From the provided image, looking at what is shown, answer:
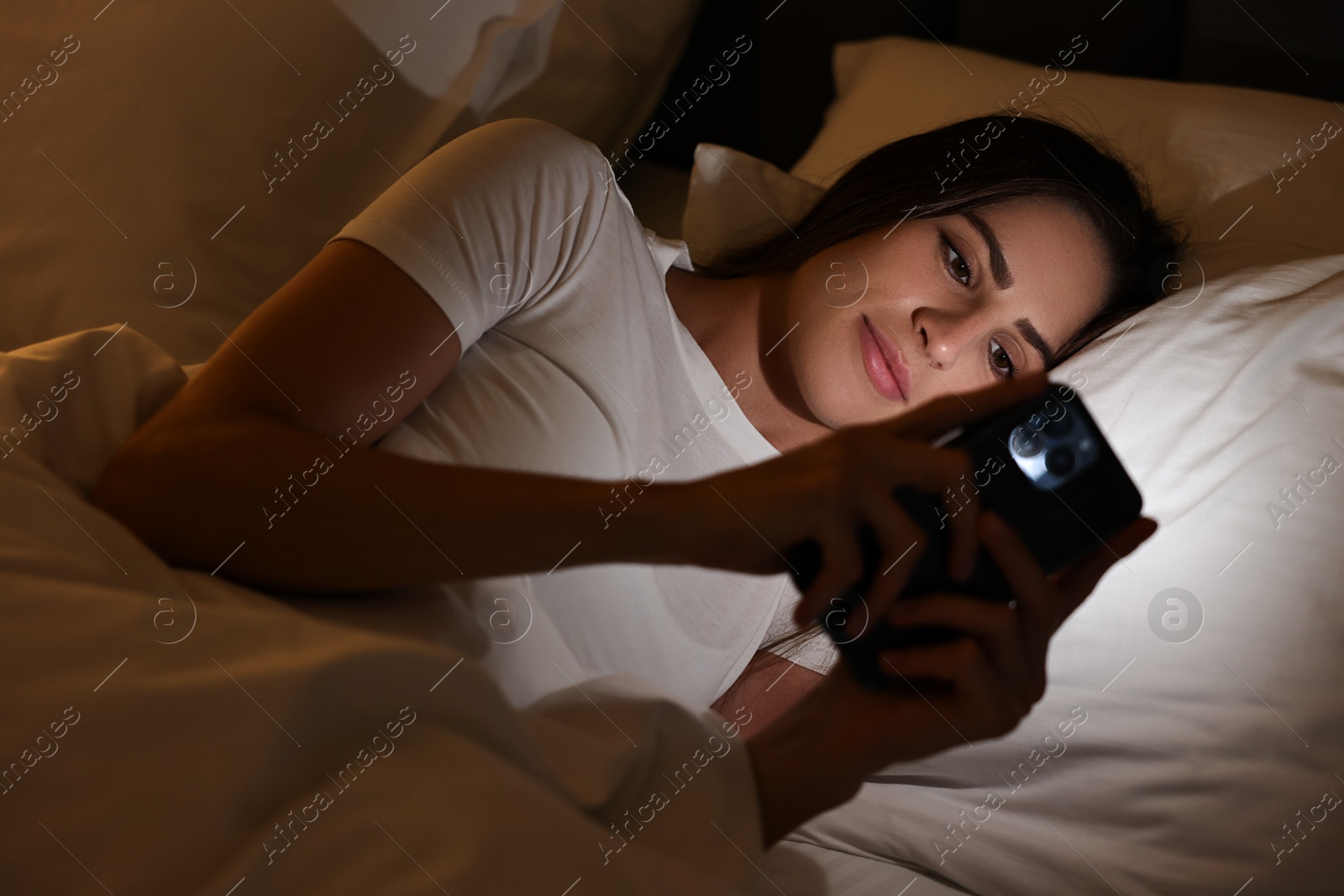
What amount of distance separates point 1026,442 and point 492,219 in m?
0.39

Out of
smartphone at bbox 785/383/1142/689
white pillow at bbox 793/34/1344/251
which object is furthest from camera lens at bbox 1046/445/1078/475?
white pillow at bbox 793/34/1344/251

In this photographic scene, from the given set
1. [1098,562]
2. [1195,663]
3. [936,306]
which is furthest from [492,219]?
[1195,663]

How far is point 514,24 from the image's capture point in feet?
3.09

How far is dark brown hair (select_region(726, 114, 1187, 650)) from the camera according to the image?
790mm

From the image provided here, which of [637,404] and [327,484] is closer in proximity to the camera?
[327,484]

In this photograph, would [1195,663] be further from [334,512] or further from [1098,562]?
[334,512]

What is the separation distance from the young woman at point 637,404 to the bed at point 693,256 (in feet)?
0.18

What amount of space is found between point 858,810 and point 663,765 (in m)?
0.27

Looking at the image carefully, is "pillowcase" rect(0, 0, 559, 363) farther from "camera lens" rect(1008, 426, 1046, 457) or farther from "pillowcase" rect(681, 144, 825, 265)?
"camera lens" rect(1008, 426, 1046, 457)

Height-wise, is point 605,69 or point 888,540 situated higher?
point 605,69

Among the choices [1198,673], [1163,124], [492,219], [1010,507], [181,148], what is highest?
[181,148]

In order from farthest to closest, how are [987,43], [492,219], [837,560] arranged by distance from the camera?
[987,43]
[492,219]
[837,560]

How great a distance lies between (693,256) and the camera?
37.8 inches

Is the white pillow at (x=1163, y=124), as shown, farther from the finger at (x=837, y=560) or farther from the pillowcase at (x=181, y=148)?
the finger at (x=837, y=560)
